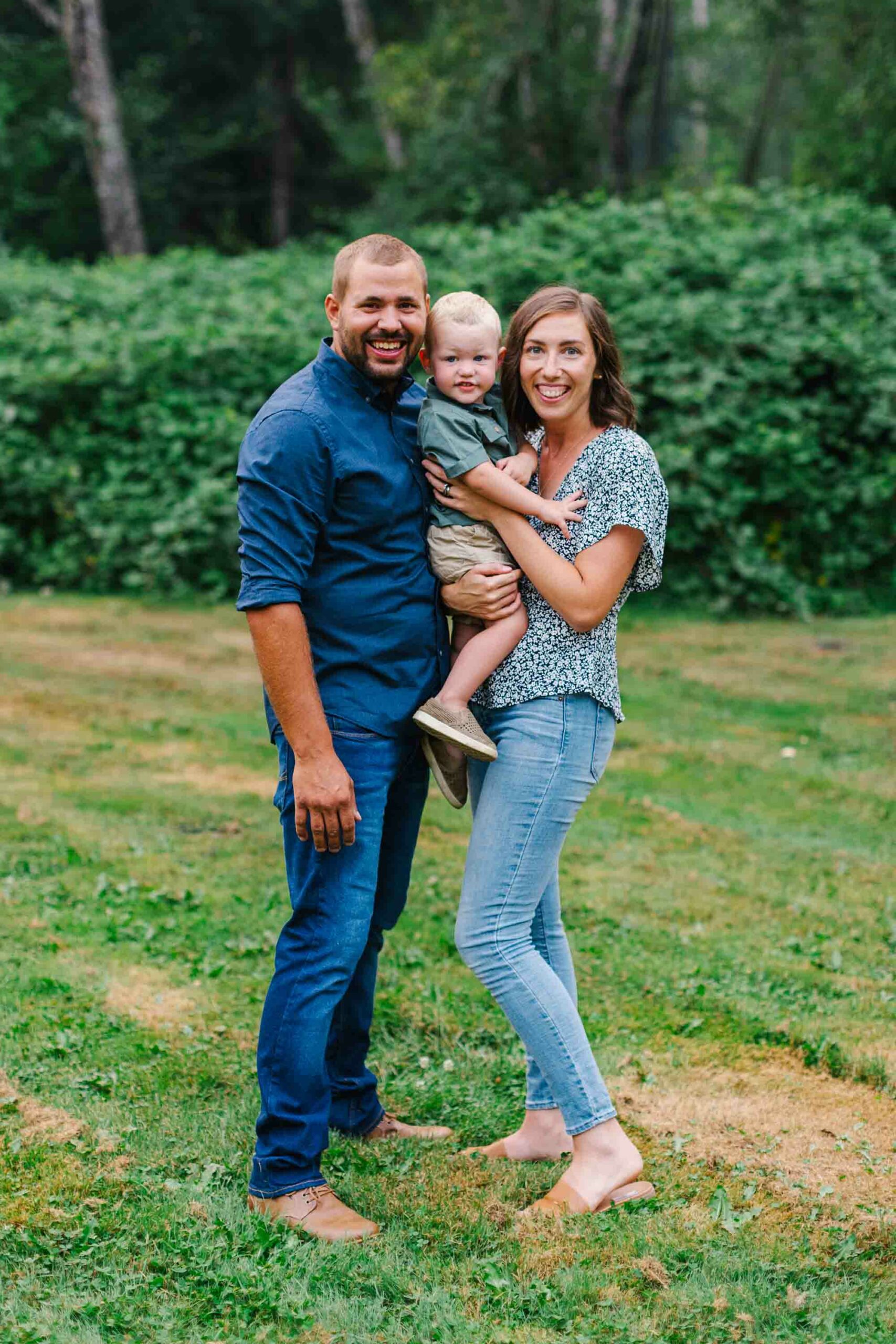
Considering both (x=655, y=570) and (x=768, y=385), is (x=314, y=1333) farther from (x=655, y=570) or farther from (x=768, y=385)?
→ (x=768, y=385)

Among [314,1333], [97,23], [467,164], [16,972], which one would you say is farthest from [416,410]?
[97,23]

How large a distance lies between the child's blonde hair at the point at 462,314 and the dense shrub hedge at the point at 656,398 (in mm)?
6241

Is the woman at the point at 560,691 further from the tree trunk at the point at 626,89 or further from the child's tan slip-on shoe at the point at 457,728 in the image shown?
the tree trunk at the point at 626,89

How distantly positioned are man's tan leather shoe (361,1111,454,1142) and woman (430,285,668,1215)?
1.67 feet

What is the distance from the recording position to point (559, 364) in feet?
10.1

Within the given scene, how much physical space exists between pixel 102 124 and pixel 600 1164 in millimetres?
16580

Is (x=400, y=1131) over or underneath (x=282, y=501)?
underneath

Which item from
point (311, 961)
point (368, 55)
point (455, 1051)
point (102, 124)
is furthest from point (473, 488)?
point (368, 55)

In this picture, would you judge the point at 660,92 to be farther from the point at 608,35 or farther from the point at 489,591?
the point at 489,591

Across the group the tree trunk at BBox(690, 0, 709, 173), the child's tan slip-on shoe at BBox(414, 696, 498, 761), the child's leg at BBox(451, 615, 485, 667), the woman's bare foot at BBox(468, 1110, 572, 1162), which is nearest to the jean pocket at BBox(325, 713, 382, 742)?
the child's tan slip-on shoe at BBox(414, 696, 498, 761)

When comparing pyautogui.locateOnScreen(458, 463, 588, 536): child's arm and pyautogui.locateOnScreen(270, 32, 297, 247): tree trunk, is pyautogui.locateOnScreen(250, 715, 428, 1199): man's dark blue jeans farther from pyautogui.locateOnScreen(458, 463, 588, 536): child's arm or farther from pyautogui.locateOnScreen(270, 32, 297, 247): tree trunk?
pyautogui.locateOnScreen(270, 32, 297, 247): tree trunk

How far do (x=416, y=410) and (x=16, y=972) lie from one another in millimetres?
2333

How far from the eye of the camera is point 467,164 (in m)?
17.2

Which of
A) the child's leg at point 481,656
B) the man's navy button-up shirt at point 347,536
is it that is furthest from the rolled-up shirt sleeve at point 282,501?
the child's leg at point 481,656
